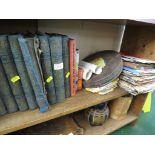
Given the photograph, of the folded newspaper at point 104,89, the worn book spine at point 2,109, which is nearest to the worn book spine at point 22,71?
the worn book spine at point 2,109

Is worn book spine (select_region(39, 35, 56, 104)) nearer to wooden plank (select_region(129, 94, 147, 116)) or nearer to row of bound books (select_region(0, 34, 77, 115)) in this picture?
row of bound books (select_region(0, 34, 77, 115))

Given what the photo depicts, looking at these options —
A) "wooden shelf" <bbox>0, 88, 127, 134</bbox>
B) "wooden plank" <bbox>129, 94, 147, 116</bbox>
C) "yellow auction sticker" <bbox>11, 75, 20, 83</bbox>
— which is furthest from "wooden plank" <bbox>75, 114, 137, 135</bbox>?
"yellow auction sticker" <bbox>11, 75, 20, 83</bbox>

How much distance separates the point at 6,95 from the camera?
0.61m

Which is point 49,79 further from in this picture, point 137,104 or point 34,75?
point 137,104

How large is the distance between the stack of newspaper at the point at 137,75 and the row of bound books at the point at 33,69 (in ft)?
1.30

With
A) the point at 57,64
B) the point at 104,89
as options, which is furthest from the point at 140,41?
the point at 57,64

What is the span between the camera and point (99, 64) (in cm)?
99

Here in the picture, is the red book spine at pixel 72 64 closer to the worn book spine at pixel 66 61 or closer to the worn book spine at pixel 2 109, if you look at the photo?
the worn book spine at pixel 66 61

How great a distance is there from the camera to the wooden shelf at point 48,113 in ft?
1.98
